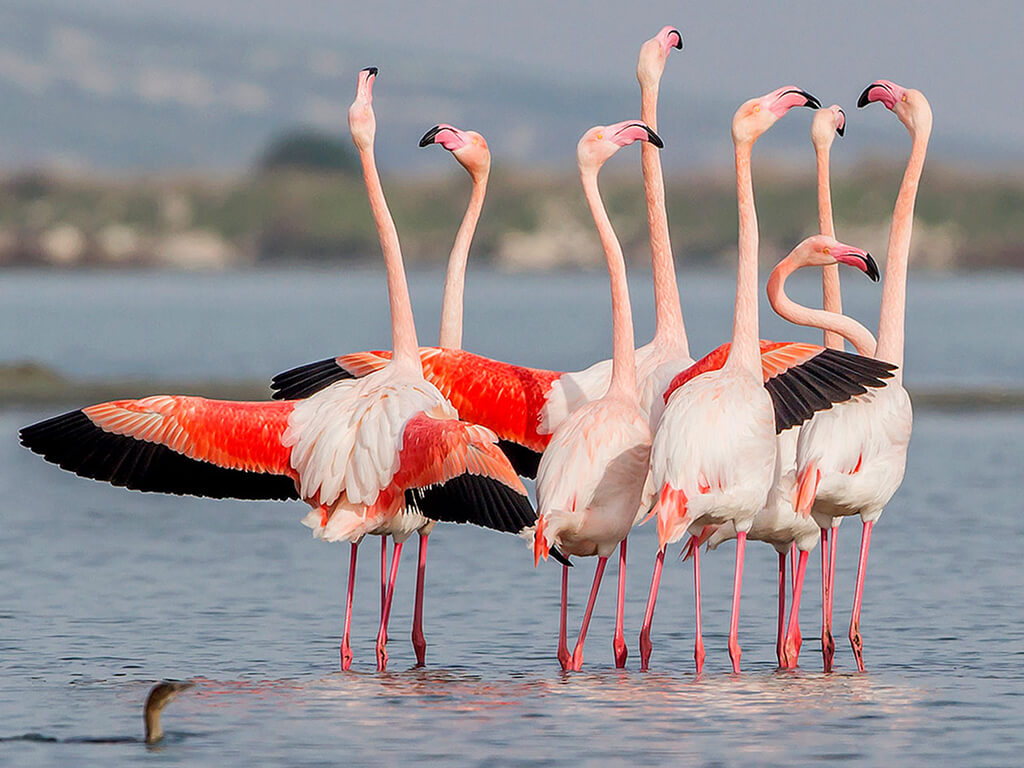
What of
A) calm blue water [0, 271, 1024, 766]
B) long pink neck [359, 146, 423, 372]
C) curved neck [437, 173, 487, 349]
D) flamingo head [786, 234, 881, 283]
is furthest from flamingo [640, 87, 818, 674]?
curved neck [437, 173, 487, 349]

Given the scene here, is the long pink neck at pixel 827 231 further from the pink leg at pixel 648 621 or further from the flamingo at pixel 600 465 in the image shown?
the pink leg at pixel 648 621

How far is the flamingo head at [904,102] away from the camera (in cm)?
999

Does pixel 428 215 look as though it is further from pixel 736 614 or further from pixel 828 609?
pixel 736 614

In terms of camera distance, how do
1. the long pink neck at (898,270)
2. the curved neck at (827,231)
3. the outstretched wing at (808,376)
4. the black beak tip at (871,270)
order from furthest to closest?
1. the curved neck at (827,231)
2. the long pink neck at (898,270)
3. the black beak tip at (871,270)
4. the outstretched wing at (808,376)

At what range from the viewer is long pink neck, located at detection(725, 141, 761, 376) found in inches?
355

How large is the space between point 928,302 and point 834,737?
1692 inches

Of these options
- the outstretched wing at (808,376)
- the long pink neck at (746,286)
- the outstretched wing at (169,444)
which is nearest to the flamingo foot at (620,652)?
the outstretched wing at (808,376)

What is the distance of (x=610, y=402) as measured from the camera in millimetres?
9102

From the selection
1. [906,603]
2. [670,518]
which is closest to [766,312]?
[906,603]

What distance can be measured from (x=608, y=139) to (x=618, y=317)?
799 mm

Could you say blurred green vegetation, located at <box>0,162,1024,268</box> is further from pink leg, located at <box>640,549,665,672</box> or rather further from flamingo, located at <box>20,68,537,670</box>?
pink leg, located at <box>640,549,665,672</box>

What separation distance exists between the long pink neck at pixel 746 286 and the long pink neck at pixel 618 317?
17.8 inches

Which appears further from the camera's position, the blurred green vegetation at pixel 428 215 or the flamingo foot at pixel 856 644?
the blurred green vegetation at pixel 428 215

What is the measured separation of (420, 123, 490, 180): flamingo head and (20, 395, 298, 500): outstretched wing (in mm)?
1598
